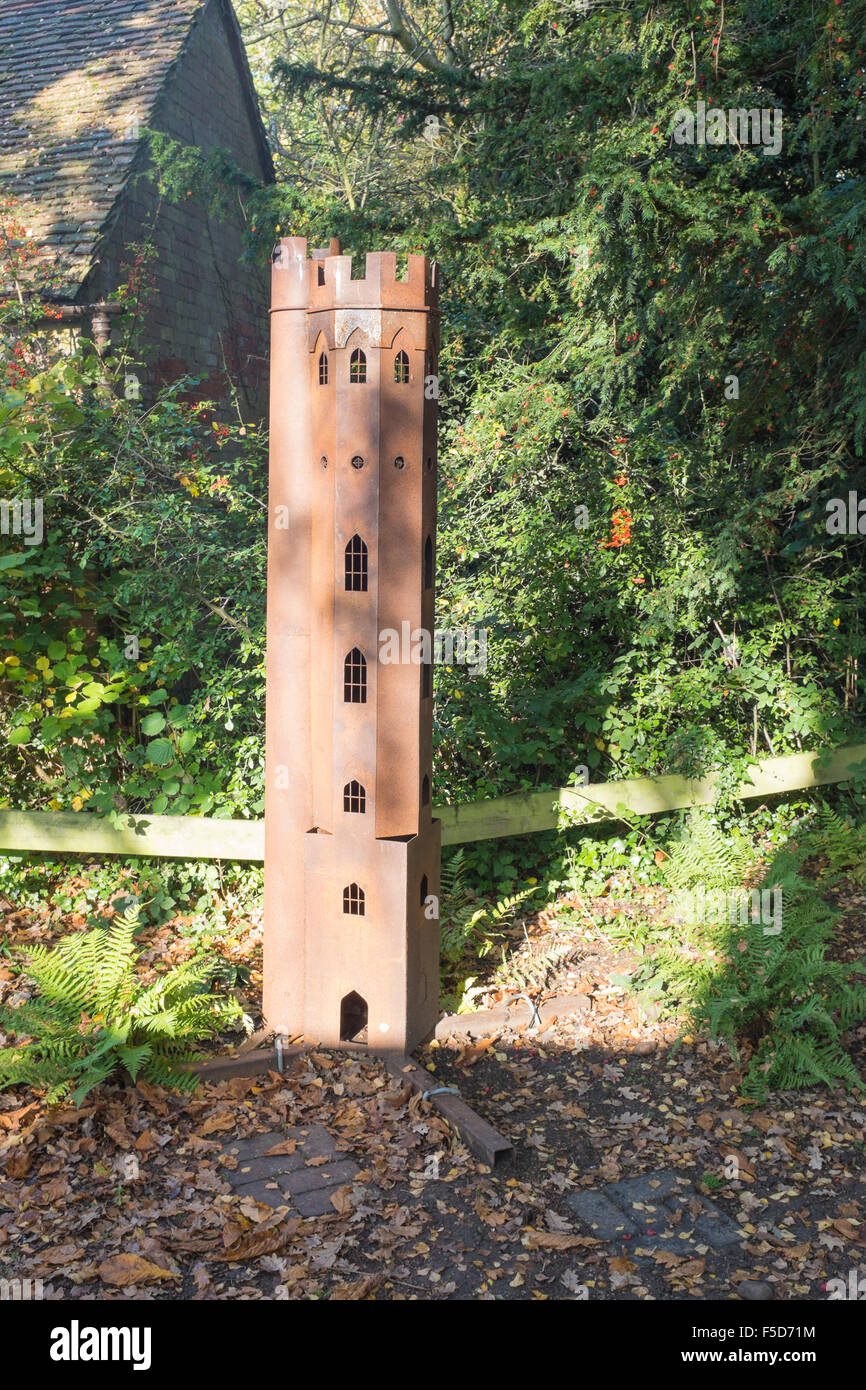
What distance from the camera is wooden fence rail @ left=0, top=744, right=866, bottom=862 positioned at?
5578 millimetres

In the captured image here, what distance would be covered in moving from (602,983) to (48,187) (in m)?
9.94

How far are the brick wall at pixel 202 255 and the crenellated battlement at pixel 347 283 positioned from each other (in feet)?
21.5

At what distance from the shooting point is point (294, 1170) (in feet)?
12.3

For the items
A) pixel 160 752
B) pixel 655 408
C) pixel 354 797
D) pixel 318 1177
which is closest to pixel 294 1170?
pixel 318 1177

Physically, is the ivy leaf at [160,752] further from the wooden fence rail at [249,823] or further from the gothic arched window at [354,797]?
the gothic arched window at [354,797]

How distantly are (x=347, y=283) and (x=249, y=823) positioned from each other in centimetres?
268

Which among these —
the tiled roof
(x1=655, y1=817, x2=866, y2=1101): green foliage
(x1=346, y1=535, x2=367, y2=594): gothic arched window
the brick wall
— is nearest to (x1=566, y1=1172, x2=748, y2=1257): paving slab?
(x1=655, y1=817, x2=866, y2=1101): green foliage

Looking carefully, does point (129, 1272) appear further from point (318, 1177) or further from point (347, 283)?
point (347, 283)

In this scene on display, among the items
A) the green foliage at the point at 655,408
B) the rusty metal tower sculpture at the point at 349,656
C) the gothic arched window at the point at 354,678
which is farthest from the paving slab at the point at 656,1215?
the green foliage at the point at 655,408

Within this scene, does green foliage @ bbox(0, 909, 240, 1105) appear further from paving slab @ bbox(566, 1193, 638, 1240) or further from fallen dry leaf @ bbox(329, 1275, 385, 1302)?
paving slab @ bbox(566, 1193, 638, 1240)

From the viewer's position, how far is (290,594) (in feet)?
15.2

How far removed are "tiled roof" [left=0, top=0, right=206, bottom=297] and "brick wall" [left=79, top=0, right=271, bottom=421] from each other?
8.7 inches
